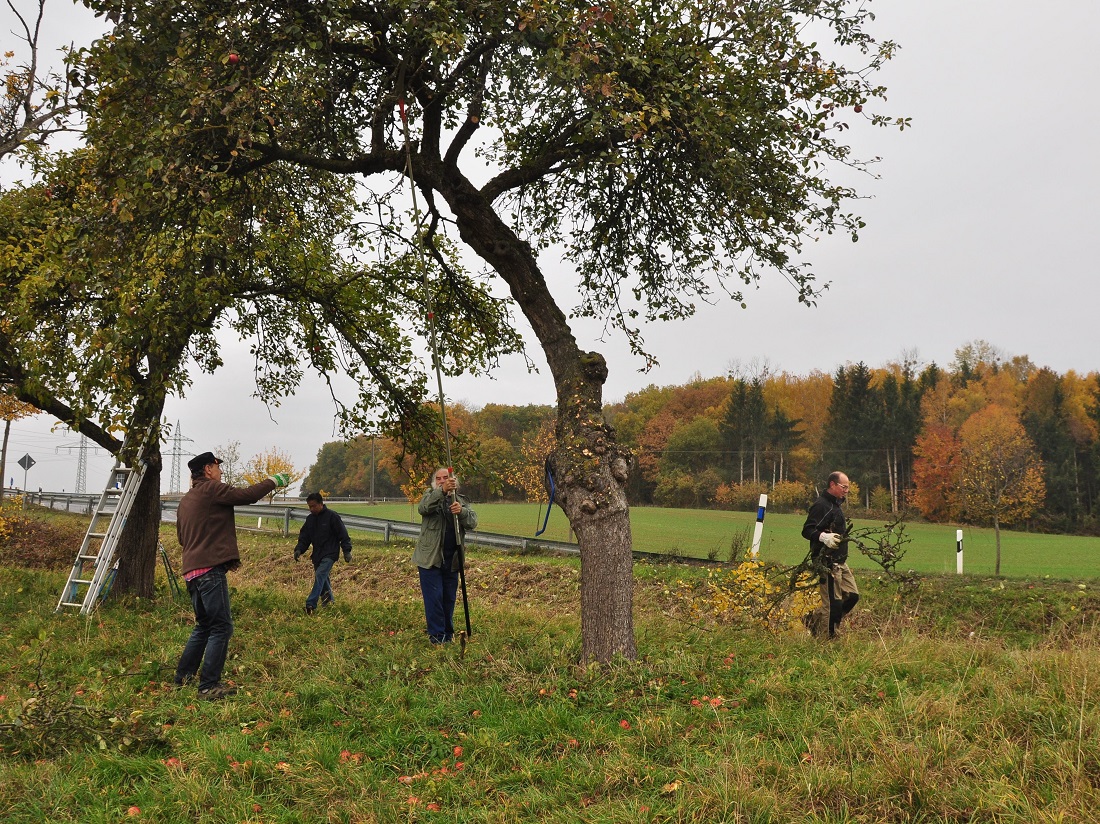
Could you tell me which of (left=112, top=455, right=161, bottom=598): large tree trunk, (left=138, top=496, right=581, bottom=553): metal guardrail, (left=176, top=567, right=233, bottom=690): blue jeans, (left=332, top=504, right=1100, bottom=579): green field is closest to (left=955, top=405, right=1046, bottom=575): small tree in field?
(left=332, top=504, right=1100, bottom=579): green field

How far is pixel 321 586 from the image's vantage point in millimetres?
10945

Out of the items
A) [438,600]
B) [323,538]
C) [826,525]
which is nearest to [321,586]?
[323,538]

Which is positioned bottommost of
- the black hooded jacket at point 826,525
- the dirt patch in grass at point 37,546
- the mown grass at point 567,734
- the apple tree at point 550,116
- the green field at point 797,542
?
the green field at point 797,542

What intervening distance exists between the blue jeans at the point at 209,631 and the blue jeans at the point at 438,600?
211 centimetres

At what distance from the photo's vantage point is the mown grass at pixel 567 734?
3879 millimetres

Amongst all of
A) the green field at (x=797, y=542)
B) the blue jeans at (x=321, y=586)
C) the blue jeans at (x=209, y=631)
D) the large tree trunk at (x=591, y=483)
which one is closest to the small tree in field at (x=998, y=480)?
the green field at (x=797, y=542)

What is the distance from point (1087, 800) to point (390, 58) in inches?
304

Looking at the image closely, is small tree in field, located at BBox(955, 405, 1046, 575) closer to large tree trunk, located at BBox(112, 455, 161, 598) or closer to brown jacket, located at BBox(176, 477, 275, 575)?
large tree trunk, located at BBox(112, 455, 161, 598)

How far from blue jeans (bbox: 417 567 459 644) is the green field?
31.5 feet

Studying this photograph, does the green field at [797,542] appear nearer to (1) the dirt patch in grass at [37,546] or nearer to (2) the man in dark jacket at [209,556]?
(2) the man in dark jacket at [209,556]

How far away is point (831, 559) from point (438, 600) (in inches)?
162

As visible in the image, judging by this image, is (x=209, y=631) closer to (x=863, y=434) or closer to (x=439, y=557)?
(x=439, y=557)

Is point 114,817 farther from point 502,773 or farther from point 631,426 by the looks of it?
point 631,426

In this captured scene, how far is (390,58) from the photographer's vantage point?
7.54m
